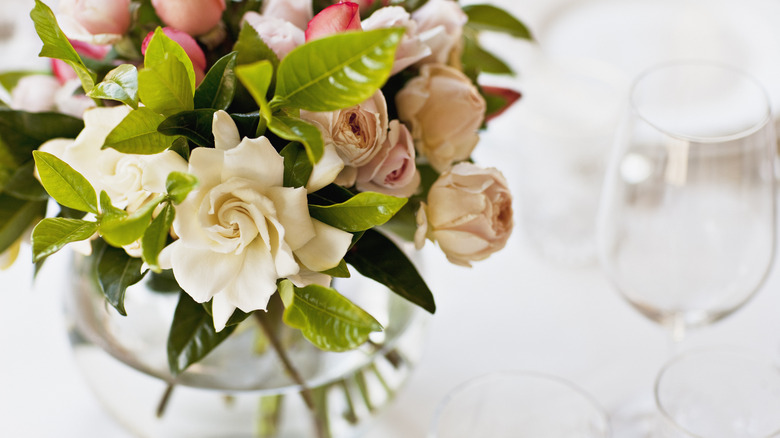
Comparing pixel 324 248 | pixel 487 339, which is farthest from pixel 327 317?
pixel 487 339

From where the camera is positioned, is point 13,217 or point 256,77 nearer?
point 256,77

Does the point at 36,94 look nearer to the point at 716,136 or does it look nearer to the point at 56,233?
the point at 56,233

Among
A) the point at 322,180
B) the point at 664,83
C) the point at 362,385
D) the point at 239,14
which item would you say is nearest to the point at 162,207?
the point at 322,180

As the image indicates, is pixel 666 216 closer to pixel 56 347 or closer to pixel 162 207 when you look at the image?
pixel 162 207

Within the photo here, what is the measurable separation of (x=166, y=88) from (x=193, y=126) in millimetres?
24

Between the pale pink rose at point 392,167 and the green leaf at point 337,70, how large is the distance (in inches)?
2.9

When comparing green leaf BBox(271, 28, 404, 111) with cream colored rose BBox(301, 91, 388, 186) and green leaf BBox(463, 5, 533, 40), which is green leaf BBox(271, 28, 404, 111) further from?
green leaf BBox(463, 5, 533, 40)

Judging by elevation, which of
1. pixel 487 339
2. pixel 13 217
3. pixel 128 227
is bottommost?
pixel 487 339

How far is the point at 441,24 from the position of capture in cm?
44

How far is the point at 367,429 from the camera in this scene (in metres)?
0.60

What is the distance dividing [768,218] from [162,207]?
39cm

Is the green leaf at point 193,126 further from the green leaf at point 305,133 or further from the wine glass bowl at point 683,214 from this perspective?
the wine glass bowl at point 683,214

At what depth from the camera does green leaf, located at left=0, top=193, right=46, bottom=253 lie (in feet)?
1.47

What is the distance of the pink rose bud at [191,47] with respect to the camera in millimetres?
386
